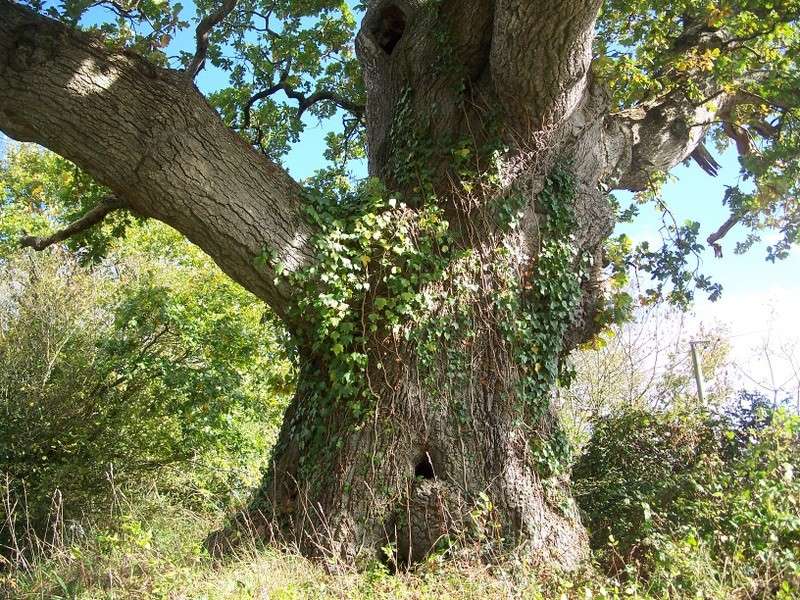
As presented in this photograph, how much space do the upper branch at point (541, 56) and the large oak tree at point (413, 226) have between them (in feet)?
0.07

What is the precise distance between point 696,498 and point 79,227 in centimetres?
695

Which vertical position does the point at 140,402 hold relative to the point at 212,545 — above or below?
above

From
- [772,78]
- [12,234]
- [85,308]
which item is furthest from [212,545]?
[12,234]

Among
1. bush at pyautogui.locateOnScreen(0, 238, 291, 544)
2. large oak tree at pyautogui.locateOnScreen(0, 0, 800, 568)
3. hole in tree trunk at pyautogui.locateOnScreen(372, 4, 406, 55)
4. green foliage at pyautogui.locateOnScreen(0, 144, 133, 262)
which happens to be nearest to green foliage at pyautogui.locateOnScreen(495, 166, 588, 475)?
large oak tree at pyautogui.locateOnScreen(0, 0, 800, 568)

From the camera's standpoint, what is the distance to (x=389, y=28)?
7.50m

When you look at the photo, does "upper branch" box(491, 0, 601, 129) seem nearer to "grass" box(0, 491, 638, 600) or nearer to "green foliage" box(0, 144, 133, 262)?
"grass" box(0, 491, 638, 600)

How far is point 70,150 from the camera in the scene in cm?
532

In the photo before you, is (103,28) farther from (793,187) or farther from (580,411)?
(580,411)

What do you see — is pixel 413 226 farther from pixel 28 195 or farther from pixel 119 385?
pixel 28 195

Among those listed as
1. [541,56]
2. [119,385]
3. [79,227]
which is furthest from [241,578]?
[119,385]

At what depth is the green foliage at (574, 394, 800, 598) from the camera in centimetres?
474

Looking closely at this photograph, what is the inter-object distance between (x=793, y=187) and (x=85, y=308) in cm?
1115

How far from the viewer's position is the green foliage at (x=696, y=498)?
4742 millimetres

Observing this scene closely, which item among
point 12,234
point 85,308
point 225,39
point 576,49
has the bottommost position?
point 85,308
